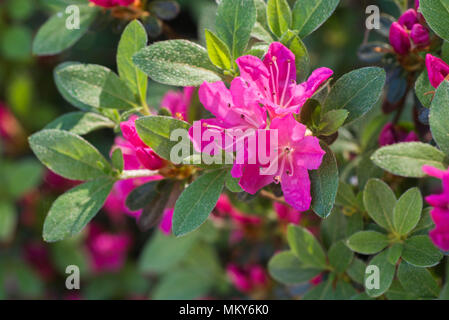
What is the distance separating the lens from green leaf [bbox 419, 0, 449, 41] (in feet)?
3.48

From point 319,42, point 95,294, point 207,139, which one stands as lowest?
point 95,294

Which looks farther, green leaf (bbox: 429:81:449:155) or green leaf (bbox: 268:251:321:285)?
green leaf (bbox: 268:251:321:285)

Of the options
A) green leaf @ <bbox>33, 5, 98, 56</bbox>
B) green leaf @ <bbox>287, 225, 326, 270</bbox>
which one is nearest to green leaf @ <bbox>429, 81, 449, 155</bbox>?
green leaf @ <bbox>287, 225, 326, 270</bbox>

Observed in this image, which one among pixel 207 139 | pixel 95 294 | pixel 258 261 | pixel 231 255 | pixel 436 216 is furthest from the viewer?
pixel 95 294

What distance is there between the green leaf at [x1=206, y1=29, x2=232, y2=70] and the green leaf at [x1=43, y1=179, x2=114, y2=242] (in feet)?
1.16

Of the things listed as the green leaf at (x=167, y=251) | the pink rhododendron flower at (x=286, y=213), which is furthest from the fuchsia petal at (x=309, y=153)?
the green leaf at (x=167, y=251)

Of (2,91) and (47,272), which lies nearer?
(47,272)

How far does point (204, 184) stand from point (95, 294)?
1.28 metres

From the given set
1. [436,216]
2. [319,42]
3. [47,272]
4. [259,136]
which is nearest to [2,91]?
[47,272]

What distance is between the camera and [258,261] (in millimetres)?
1821

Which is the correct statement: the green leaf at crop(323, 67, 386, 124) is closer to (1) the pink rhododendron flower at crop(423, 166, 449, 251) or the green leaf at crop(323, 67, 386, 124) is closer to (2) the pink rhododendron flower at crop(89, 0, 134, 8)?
(1) the pink rhododendron flower at crop(423, 166, 449, 251)

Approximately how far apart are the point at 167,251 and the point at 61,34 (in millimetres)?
903

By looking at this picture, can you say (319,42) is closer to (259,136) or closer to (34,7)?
(34,7)

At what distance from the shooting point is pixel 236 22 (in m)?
1.10
